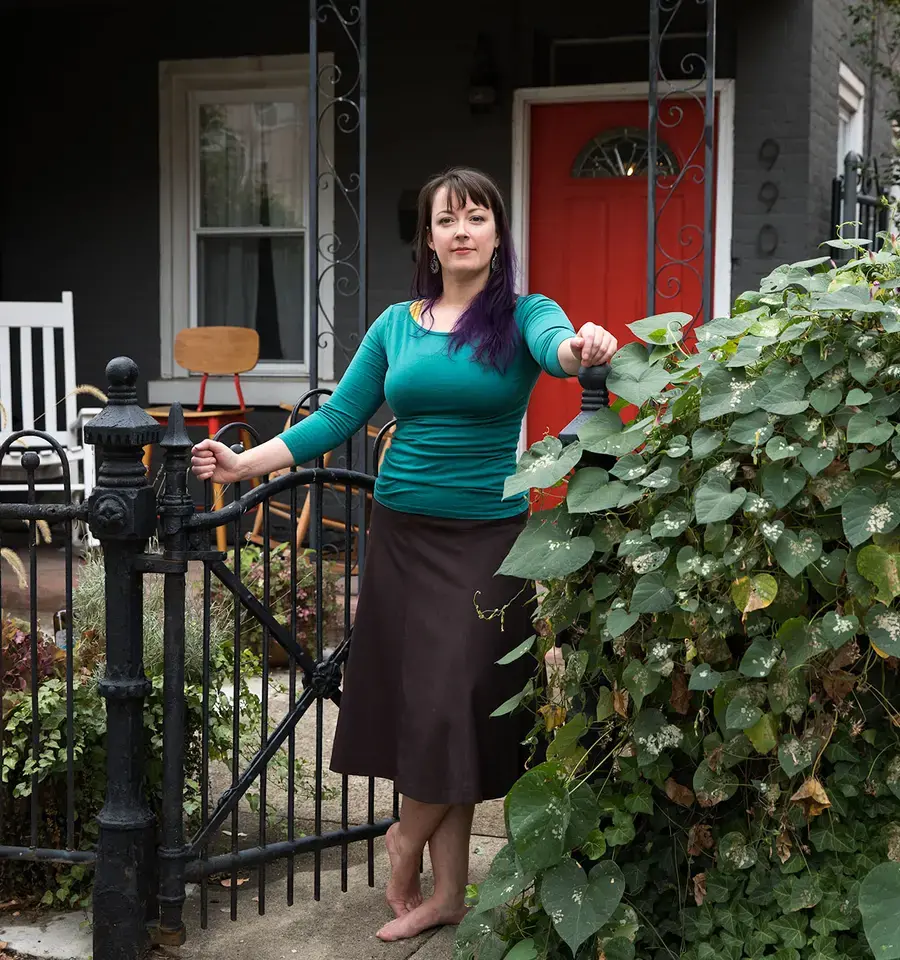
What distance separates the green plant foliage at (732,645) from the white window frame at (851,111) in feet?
20.1

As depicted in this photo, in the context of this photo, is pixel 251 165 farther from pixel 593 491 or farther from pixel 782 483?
pixel 782 483

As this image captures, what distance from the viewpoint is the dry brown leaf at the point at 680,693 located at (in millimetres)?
2373

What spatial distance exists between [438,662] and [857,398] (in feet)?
3.89

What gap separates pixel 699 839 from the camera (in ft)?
7.97

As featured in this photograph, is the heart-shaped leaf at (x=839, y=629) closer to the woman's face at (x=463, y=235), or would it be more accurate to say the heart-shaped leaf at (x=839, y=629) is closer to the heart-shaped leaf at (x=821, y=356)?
the heart-shaped leaf at (x=821, y=356)

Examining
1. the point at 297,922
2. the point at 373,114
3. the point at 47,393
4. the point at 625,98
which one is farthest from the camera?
the point at 373,114

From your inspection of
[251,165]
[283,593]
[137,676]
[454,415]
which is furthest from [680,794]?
[251,165]

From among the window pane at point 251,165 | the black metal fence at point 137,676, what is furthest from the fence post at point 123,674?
the window pane at point 251,165

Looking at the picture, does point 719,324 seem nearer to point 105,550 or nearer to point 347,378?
point 347,378

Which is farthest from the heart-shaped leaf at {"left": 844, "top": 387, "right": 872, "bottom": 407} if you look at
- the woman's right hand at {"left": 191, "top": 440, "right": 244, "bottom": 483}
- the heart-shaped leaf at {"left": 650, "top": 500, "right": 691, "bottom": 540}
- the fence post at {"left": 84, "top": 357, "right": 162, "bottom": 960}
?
the fence post at {"left": 84, "top": 357, "right": 162, "bottom": 960}

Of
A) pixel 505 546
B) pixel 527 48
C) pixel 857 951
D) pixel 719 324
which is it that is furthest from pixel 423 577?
pixel 527 48

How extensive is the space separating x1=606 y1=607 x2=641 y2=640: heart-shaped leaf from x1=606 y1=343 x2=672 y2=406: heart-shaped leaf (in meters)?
0.40

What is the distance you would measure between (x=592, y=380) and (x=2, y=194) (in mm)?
6436

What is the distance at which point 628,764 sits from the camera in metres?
2.47
